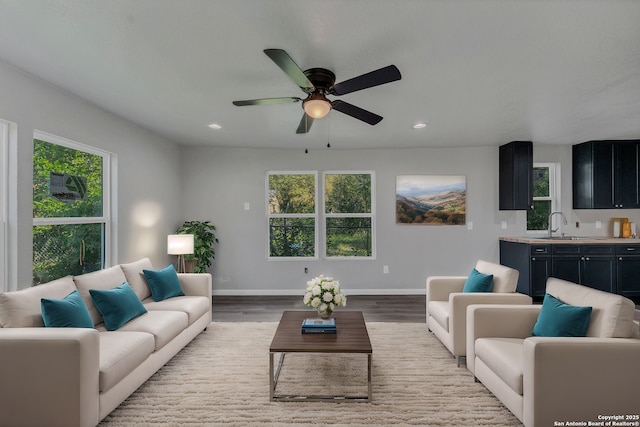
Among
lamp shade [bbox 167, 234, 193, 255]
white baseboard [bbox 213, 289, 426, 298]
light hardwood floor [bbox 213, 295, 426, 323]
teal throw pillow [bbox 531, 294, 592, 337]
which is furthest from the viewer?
white baseboard [bbox 213, 289, 426, 298]

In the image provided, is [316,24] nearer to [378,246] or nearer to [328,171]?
[328,171]

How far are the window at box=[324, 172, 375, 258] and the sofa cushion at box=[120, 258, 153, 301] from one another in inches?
113

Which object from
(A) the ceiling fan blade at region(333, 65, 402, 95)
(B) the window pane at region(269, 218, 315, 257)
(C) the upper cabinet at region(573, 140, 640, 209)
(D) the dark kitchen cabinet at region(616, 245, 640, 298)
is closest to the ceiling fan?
(A) the ceiling fan blade at region(333, 65, 402, 95)

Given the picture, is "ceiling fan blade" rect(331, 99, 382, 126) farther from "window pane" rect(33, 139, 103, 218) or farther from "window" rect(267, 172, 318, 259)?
"window" rect(267, 172, 318, 259)

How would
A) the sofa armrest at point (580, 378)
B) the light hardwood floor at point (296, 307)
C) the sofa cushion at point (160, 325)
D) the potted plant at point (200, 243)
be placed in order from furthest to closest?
the potted plant at point (200, 243)
the light hardwood floor at point (296, 307)
the sofa cushion at point (160, 325)
the sofa armrest at point (580, 378)

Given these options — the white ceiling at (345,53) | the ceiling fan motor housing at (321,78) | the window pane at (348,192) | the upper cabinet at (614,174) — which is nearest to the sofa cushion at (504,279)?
the white ceiling at (345,53)

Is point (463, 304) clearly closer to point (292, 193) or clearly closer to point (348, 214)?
point (348, 214)

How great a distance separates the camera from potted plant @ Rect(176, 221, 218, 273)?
4.95m

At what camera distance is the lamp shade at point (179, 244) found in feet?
14.6

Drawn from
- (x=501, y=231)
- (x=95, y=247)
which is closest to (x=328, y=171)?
(x=501, y=231)

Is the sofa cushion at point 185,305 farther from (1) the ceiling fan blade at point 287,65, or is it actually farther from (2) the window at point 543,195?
(2) the window at point 543,195

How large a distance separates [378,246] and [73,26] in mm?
4636

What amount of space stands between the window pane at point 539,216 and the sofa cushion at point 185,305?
16.9 ft

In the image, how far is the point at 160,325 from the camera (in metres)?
2.74
